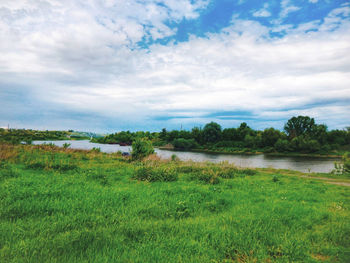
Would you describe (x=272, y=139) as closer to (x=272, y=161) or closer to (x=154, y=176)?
(x=272, y=161)

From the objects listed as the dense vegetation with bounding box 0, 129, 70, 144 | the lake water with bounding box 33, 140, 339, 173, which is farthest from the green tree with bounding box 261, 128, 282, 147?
the dense vegetation with bounding box 0, 129, 70, 144

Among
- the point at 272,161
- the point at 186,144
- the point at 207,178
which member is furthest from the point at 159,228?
the point at 186,144

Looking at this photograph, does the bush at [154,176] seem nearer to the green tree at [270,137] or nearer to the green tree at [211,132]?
the green tree at [270,137]

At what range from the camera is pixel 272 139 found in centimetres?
9612

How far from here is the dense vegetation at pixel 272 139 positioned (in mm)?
83312

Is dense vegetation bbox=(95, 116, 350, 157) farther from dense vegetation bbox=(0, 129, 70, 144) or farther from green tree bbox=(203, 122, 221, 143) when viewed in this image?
dense vegetation bbox=(0, 129, 70, 144)

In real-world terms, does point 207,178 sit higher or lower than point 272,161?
higher

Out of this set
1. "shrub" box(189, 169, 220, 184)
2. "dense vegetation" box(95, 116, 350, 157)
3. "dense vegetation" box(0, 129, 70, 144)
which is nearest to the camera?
"shrub" box(189, 169, 220, 184)

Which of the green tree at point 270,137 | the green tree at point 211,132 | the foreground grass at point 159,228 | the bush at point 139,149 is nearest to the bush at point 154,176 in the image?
the foreground grass at point 159,228

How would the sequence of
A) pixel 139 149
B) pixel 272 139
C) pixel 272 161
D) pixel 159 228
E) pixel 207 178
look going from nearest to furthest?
1. pixel 159 228
2. pixel 207 178
3. pixel 139 149
4. pixel 272 161
5. pixel 272 139

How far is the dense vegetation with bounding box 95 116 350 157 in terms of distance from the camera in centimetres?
8331

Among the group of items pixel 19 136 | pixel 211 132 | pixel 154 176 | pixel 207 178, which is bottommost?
pixel 207 178

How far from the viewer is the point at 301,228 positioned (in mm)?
5105

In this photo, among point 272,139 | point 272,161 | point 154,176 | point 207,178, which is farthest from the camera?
point 272,139
